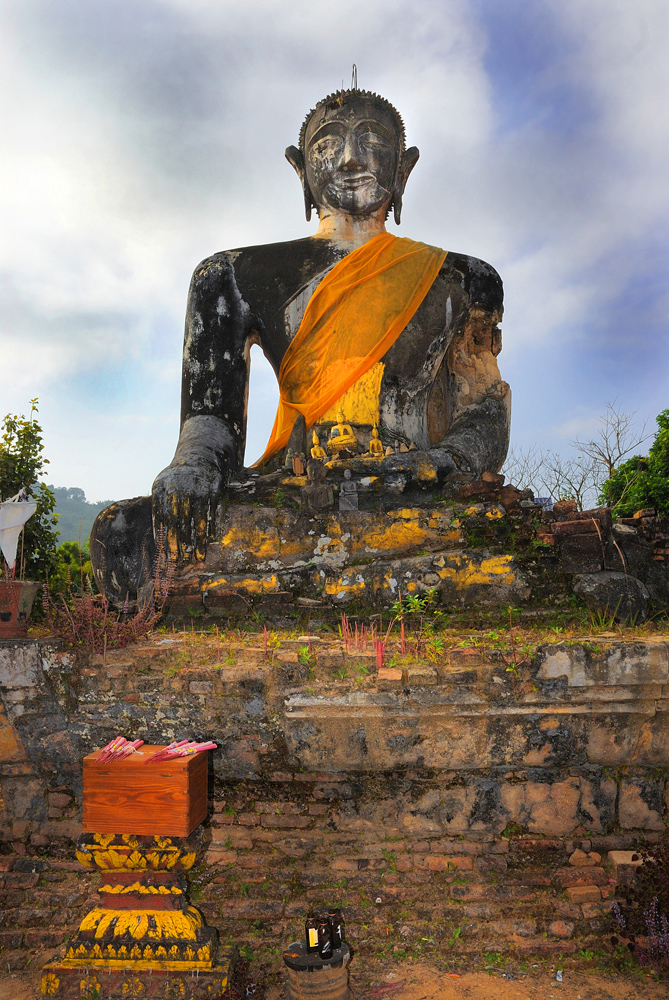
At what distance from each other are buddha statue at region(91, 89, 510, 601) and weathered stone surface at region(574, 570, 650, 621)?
1.22 metres

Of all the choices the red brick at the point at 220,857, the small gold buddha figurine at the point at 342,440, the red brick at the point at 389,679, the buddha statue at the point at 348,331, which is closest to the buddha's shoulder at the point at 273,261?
the buddha statue at the point at 348,331

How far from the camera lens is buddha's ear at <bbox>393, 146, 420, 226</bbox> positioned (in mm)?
6359

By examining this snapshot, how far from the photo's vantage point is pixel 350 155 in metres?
5.80

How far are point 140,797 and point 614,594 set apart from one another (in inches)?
102

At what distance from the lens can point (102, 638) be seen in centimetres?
388

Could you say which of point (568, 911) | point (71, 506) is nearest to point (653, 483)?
point (568, 911)

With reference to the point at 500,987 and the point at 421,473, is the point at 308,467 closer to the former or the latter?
the point at 421,473

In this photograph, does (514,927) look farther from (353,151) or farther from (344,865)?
(353,151)

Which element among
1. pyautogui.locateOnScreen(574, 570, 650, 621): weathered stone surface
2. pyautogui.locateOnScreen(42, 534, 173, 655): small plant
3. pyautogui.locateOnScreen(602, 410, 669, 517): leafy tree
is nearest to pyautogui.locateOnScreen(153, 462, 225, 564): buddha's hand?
pyautogui.locateOnScreen(42, 534, 173, 655): small plant

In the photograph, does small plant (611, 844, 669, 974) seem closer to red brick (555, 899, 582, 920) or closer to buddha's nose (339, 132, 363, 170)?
red brick (555, 899, 582, 920)

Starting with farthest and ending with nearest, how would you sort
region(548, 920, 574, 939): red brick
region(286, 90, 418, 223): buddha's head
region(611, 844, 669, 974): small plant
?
region(286, 90, 418, 223): buddha's head < region(548, 920, 574, 939): red brick < region(611, 844, 669, 974): small plant

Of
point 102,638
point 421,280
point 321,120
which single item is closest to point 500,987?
point 102,638

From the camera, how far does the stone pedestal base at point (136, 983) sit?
10.4 ft

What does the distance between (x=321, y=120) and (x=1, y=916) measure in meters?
5.78
